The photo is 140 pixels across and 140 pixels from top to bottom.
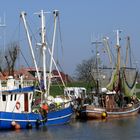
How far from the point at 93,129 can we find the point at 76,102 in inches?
798

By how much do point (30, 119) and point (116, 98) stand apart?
2658 centimetres

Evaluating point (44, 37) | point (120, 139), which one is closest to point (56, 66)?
point (44, 37)

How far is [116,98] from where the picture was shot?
88.1 metres

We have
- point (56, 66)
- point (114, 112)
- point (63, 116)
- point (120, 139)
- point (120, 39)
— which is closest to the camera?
point (120, 139)

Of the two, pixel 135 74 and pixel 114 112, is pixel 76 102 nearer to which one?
pixel 114 112

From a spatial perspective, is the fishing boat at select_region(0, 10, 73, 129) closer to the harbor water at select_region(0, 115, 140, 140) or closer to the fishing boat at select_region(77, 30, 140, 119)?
the harbor water at select_region(0, 115, 140, 140)

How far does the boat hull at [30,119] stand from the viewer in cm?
6138

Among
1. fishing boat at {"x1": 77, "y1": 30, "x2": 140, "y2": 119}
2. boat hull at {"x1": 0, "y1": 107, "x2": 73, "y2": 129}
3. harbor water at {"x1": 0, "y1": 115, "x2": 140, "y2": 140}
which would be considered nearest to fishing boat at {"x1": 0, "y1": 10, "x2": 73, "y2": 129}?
boat hull at {"x1": 0, "y1": 107, "x2": 73, "y2": 129}

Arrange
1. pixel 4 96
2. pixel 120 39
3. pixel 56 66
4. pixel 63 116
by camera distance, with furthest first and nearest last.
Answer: pixel 120 39, pixel 56 66, pixel 63 116, pixel 4 96

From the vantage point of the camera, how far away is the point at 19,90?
211 feet

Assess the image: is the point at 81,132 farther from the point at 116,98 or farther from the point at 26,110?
the point at 116,98

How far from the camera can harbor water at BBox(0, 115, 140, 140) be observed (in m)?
56.6

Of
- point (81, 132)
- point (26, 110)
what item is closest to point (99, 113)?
point (26, 110)

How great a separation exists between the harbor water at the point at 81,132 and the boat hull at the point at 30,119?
896mm
